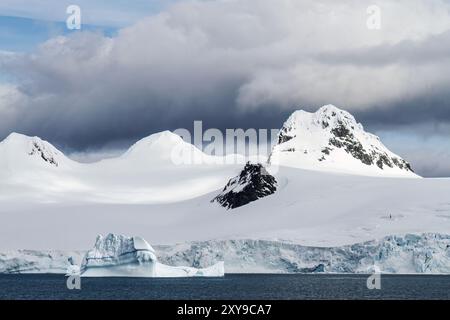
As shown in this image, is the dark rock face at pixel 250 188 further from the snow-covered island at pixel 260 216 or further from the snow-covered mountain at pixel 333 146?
the snow-covered mountain at pixel 333 146

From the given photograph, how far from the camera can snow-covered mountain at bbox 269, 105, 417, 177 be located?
173m

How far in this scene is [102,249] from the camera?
91688 mm

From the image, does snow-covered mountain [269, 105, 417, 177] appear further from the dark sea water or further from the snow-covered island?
the dark sea water

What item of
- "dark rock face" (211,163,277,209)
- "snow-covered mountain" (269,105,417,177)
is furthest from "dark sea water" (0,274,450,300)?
"snow-covered mountain" (269,105,417,177)

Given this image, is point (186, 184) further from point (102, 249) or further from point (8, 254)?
point (102, 249)

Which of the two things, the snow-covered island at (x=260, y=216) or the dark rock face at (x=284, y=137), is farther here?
the dark rock face at (x=284, y=137)

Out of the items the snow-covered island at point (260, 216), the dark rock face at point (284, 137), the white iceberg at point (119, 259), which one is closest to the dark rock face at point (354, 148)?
the snow-covered island at point (260, 216)

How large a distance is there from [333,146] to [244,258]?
244ft

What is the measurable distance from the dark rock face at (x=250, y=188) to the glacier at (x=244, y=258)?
121ft

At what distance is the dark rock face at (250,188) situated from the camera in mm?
152625

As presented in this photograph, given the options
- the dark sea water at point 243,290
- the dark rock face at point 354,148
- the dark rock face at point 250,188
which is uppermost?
the dark rock face at point 354,148

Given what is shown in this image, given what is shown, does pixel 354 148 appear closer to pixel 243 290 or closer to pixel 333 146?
pixel 333 146

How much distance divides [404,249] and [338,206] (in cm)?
3178
